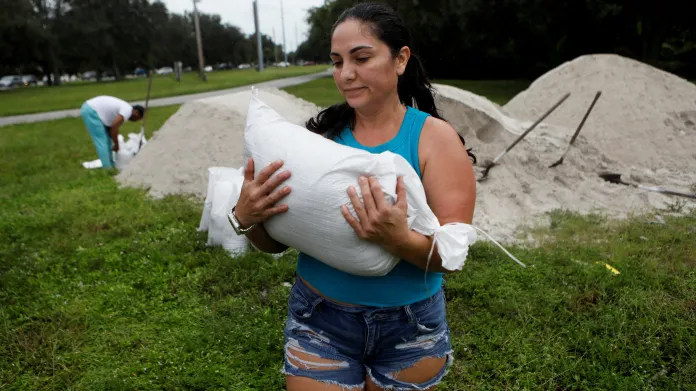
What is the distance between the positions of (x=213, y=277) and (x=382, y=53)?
3.09 metres

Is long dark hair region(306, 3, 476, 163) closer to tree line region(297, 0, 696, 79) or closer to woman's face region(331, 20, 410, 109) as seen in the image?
woman's face region(331, 20, 410, 109)

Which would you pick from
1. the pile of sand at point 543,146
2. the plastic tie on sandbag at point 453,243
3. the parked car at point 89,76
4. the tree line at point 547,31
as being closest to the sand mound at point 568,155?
the pile of sand at point 543,146

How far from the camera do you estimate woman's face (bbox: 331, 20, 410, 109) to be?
1.49 metres

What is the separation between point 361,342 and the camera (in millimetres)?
1568

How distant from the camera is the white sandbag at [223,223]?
4.51 meters

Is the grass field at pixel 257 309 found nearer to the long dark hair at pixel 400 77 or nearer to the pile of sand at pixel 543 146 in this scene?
the pile of sand at pixel 543 146

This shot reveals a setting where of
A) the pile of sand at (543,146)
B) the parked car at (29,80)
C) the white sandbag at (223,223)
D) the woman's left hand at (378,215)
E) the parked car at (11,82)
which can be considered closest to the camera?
the woman's left hand at (378,215)

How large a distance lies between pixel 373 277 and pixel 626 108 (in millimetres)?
9346

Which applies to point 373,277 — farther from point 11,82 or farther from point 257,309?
point 11,82

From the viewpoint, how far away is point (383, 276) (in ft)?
4.97

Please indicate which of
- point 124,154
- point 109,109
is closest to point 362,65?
point 109,109

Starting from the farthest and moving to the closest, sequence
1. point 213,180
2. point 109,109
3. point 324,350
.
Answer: point 109,109
point 213,180
point 324,350

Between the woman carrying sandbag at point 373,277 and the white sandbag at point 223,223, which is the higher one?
the woman carrying sandbag at point 373,277

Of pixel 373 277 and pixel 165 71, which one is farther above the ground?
pixel 165 71
